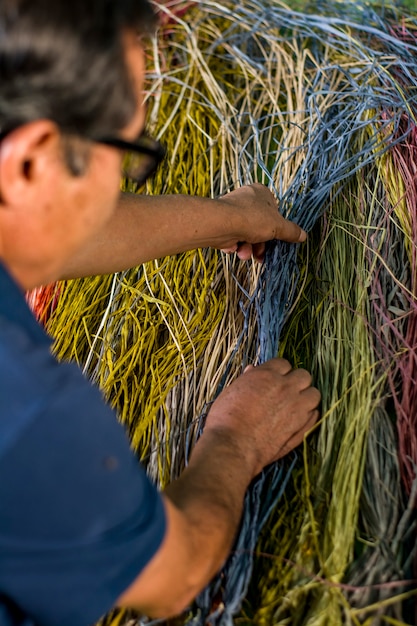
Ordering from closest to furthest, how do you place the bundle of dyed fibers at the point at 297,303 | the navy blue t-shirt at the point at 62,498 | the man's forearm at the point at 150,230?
the navy blue t-shirt at the point at 62,498, the bundle of dyed fibers at the point at 297,303, the man's forearm at the point at 150,230

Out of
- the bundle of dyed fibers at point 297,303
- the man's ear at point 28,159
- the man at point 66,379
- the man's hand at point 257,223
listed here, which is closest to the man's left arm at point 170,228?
the man's hand at point 257,223

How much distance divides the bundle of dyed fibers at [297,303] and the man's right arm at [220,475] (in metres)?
0.07

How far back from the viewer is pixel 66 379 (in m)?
0.75

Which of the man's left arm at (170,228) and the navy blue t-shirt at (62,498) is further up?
the navy blue t-shirt at (62,498)

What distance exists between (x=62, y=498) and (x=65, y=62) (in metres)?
0.45

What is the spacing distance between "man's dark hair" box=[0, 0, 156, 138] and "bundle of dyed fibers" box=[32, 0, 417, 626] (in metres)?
0.65

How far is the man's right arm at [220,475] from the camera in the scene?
845 millimetres

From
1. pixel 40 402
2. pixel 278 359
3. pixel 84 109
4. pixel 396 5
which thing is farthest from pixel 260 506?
pixel 396 5

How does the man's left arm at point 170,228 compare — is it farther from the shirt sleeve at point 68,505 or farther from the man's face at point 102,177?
the shirt sleeve at point 68,505

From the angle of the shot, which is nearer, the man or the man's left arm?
the man

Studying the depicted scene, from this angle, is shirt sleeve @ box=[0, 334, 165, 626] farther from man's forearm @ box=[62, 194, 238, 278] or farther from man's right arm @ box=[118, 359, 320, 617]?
man's forearm @ box=[62, 194, 238, 278]

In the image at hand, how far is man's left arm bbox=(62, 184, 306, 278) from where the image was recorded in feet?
4.28

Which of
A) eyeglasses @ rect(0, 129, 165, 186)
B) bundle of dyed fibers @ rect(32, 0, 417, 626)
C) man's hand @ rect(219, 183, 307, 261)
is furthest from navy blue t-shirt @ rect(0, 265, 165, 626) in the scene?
man's hand @ rect(219, 183, 307, 261)

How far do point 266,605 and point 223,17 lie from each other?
1.73 m
